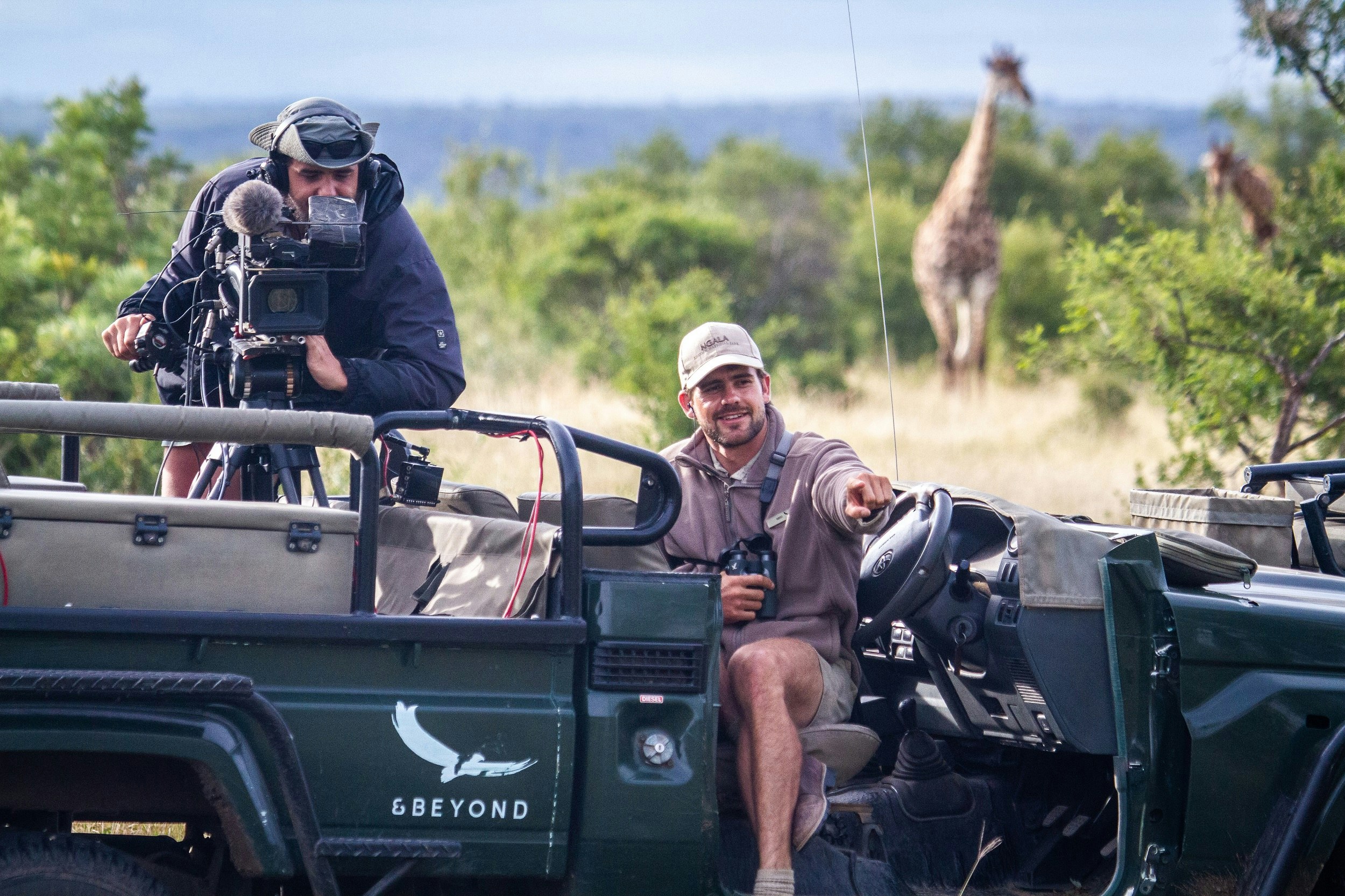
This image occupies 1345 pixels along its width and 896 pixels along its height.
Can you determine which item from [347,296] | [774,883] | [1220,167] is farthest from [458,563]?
[1220,167]

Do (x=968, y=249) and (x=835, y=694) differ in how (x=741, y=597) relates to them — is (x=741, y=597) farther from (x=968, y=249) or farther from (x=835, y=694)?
(x=968, y=249)

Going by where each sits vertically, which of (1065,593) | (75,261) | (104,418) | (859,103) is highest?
(75,261)

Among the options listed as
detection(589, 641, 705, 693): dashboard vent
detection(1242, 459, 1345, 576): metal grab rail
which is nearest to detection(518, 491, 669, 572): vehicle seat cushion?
detection(589, 641, 705, 693): dashboard vent

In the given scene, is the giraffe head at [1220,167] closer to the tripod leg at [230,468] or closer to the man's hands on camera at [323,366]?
the man's hands on camera at [323,366]

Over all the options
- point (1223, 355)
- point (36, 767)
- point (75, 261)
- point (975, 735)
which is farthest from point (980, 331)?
point (36, 767)

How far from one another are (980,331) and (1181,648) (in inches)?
711

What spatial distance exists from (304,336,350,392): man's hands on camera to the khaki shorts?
1.40 m

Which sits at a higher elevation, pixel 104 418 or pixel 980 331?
pixel 980 331

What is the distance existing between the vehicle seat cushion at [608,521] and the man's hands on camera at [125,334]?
1200mm

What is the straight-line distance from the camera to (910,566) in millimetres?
3922

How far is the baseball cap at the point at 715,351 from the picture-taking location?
4031mm

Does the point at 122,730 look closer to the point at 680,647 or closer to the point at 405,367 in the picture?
the point at 680,647

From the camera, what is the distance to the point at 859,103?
3672 millimetres

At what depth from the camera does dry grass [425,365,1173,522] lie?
11148 mm
